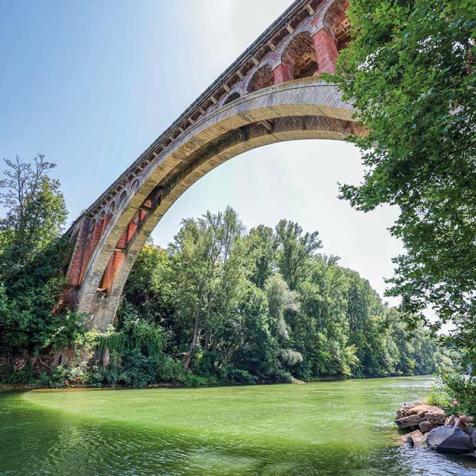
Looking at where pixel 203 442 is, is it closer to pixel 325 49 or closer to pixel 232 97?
pixel 325 49

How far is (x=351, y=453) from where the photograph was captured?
18.1ft

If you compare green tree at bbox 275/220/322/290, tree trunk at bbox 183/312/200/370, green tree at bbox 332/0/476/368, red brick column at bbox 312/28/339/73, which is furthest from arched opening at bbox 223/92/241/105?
green tree at bbox 275/220/322/290

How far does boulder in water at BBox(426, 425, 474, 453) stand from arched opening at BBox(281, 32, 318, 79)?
8.57 m

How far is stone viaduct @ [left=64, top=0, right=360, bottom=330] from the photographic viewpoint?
7891mm

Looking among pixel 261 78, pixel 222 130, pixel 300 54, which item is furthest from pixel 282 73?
pixel 222 130

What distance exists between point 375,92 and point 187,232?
2047cm

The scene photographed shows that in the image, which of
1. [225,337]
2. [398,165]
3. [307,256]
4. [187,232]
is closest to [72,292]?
[187,232]

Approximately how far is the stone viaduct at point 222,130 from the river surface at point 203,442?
5.95 metres

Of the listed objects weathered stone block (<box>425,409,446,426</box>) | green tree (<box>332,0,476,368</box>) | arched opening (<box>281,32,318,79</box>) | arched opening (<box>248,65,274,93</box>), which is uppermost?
arched opening (<box>248,65,274,93</box>)

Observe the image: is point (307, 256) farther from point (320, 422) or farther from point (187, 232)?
point (320, 422)

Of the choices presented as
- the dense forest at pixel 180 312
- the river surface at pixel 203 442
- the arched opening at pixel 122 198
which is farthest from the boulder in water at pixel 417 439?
the arched opening at pixel 122 198

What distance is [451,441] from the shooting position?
18.6 feet

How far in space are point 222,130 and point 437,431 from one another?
954 cm

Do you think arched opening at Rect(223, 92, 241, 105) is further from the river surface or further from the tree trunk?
the tree trunk
